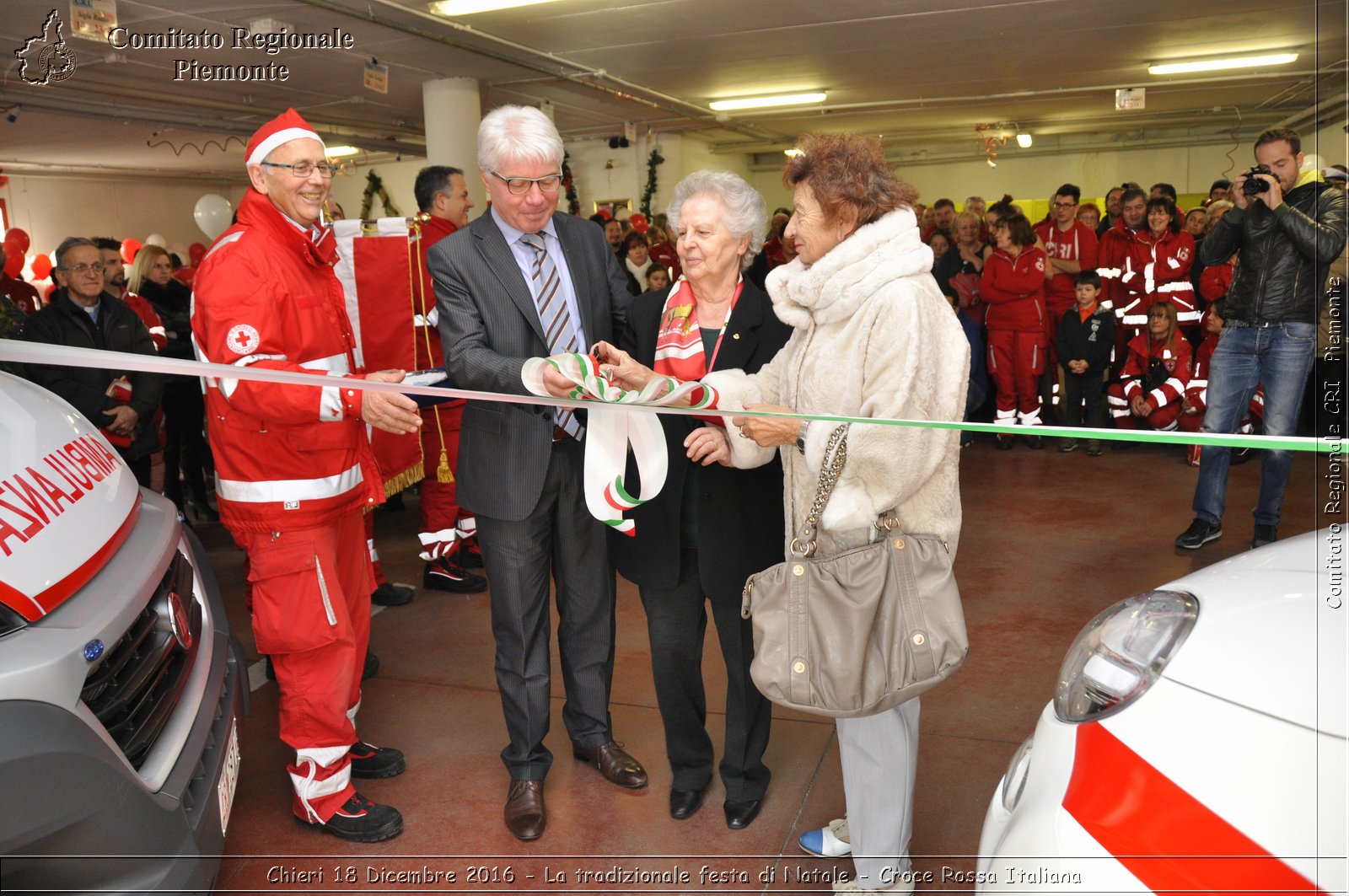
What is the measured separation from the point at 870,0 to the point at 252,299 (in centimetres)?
749

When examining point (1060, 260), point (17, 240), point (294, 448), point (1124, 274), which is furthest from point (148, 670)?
point (17, 240)

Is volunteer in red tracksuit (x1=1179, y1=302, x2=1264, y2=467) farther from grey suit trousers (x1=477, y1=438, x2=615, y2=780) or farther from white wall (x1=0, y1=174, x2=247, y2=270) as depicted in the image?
white wall (x1=0, y1=174, x2=247, y2=270)

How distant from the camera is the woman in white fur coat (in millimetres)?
1987

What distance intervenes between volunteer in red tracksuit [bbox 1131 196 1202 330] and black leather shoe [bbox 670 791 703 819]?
640 centimetres

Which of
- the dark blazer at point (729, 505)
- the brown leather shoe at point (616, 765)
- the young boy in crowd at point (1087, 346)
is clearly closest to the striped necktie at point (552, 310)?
the dark blazer at point (729, 505)

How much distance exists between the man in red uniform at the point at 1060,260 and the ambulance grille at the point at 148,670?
22.8 ft

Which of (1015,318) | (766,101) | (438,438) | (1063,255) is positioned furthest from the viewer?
(766,101)

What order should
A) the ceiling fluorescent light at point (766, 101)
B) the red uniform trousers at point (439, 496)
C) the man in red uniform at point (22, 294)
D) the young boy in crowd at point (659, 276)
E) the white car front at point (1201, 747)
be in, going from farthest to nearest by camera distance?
the ceiling fluorescent light at point (766, 101) → the young boy in crowd at point (659, 276) → the man in red uniform at point (22, 294) → the red uniform trousers at point (439, 496) → the white car front at point (1201, 747)

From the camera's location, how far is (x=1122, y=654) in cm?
148

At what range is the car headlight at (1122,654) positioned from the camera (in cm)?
142

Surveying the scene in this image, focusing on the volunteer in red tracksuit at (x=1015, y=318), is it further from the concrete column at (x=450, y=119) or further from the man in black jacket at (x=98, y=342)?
the concrete column at (x=450, y=119)

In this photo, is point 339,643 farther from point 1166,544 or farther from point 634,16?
point 634,16

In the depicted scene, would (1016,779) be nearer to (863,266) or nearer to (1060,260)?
(863,266)

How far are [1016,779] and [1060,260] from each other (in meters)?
7.69
